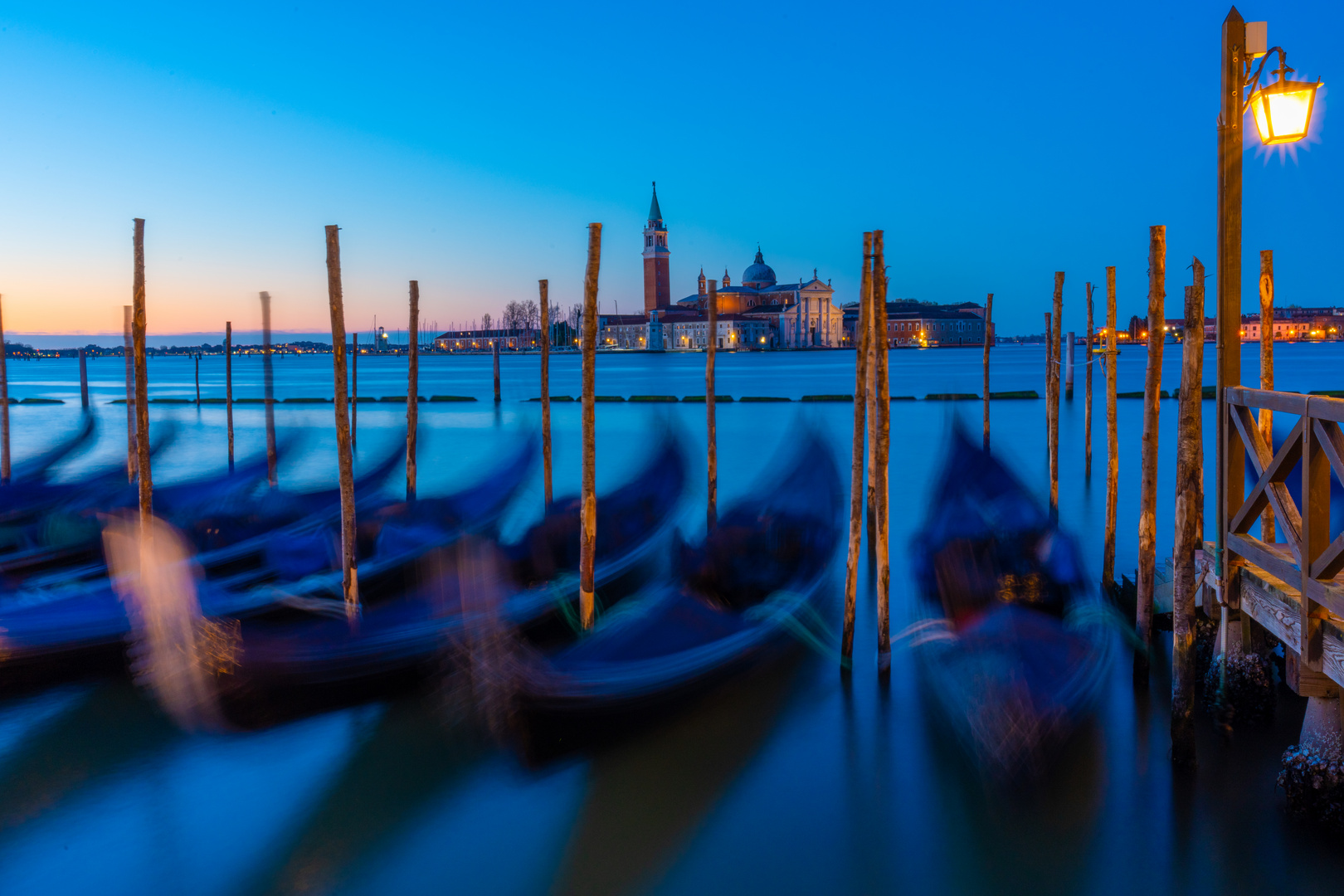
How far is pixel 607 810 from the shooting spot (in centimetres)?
274

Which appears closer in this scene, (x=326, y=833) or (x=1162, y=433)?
(x=326, y=833)

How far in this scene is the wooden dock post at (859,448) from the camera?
3.50 m

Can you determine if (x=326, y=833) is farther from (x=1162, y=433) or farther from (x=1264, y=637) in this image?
(x=1162, y=433)

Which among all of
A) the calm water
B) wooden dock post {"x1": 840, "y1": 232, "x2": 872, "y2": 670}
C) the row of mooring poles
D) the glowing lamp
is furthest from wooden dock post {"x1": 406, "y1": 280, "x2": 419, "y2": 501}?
the glowing lamp

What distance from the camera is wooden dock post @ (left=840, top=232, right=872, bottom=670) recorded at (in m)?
3.50

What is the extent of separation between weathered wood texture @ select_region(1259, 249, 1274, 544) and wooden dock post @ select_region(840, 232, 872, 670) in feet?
4.95

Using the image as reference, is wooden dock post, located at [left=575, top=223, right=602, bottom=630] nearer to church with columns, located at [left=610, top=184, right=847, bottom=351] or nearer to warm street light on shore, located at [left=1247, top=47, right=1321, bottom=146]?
warm street light on shore, located at [left=1247, top=47, right=1321, bottom=146]

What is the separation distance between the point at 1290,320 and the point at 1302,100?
75.4 metres

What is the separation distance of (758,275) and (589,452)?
70.1 m

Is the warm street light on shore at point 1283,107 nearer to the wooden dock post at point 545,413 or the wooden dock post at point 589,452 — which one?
the wooden dock post at point 589,452

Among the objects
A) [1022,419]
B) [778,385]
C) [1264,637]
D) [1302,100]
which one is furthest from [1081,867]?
[778,385]

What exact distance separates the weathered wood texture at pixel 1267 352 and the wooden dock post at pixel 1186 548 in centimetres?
69

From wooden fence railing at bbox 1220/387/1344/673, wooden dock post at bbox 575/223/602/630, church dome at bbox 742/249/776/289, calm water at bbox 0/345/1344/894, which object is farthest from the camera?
church dome at bbox 742/249/776/289

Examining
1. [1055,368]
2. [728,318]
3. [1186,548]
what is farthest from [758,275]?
[1186,548]
